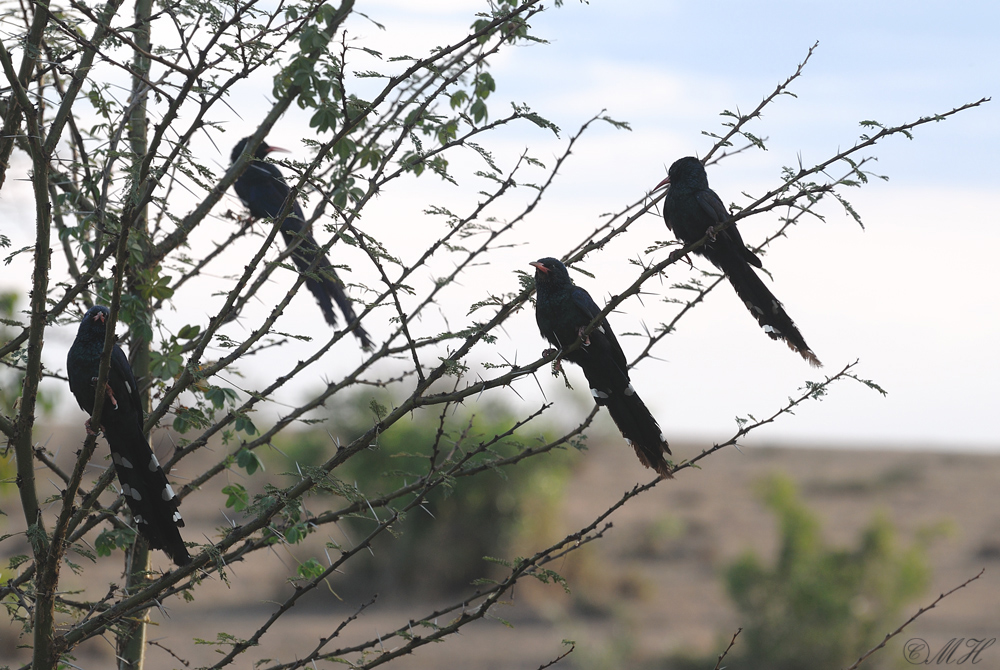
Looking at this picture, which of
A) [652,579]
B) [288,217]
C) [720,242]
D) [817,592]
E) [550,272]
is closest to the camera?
[720,242]

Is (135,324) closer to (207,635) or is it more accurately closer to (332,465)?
(332,465)

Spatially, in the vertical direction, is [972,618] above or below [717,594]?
below

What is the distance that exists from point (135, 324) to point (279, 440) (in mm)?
21656

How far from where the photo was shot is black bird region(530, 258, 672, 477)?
400cm

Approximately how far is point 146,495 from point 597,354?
6.93 feet

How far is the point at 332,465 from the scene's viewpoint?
10.3 feet

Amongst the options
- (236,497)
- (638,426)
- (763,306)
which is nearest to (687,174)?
(763,306)

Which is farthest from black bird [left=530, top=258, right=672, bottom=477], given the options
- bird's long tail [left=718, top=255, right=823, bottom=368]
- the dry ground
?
the dry ground

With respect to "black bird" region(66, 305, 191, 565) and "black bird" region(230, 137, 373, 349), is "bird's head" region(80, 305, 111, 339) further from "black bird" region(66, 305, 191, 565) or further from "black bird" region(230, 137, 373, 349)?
"black bird" region(230, 137, 373, 349)

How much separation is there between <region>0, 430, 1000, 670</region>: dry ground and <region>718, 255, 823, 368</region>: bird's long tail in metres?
5.09

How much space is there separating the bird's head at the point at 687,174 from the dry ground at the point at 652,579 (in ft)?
16.6

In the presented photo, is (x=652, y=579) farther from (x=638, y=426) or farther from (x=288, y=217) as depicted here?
(x=288, y=217)

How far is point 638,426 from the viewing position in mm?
4059

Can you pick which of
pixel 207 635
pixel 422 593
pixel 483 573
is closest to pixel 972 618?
pixel 483 573
